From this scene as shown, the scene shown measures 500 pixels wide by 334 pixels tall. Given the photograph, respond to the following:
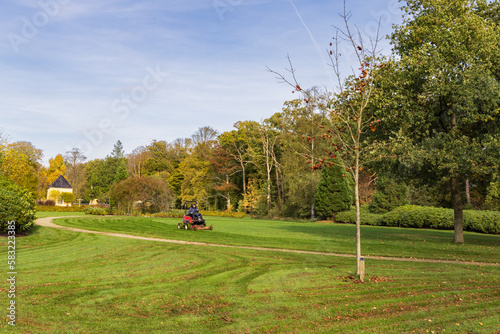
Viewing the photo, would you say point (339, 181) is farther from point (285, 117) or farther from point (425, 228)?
point (285, 117)

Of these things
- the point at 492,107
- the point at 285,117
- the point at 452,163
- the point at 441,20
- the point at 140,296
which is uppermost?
the point at 285,117

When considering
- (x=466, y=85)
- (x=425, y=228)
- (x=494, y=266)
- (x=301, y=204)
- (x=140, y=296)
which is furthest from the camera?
(x=301, y=204)

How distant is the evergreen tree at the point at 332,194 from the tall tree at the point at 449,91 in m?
22.0

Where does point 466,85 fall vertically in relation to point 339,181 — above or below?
above

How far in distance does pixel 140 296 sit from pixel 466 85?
1414cm

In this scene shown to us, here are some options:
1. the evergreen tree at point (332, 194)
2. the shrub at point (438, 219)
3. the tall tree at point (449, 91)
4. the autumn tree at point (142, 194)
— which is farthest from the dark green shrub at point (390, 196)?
the autumn tree at point (142, 194)

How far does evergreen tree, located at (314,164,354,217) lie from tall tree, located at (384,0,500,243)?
72.3ft

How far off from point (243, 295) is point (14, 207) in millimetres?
12993

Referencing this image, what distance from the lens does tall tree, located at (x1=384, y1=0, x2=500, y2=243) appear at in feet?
49.6

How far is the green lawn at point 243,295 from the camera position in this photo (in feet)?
19.3

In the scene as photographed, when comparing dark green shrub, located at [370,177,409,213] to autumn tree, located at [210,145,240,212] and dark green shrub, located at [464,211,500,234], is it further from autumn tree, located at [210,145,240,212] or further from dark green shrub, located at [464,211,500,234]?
autumn tree, located at [210,145,240,212]

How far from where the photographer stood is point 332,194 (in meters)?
39.8

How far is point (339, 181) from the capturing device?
131ft

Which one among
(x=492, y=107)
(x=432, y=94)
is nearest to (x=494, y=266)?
(x=492, y=107)
